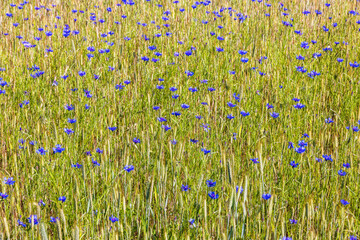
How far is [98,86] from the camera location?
9.72 ft

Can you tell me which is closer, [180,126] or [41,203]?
[41,203]

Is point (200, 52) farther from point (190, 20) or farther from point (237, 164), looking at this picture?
point (237, 164)

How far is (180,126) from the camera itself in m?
2.34

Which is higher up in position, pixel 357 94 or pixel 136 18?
pixel 136 18

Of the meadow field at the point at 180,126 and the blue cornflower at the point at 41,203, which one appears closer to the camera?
the meadow field at the point at 180,126

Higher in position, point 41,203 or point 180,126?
point 180,126

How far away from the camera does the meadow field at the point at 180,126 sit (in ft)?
4.95

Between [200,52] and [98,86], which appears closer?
[98,86]

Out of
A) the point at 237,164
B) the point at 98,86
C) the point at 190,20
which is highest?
the point at 190,20

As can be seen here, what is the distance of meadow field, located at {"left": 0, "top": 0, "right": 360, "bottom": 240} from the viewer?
59.4 inches

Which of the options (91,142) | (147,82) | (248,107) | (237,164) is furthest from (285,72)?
(91,142)

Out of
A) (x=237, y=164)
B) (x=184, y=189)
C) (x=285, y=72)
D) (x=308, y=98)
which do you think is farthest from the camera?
(x=285, y=72)

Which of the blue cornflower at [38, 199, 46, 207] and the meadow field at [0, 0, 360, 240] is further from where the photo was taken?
the blue cornflower at [38, 199, 46, 207]

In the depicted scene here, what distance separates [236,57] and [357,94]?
1.09m
